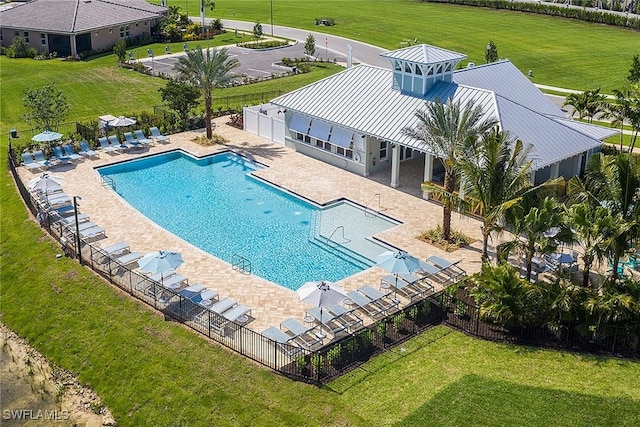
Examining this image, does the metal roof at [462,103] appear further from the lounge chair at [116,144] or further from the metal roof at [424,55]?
the lounge chair at [116,144]

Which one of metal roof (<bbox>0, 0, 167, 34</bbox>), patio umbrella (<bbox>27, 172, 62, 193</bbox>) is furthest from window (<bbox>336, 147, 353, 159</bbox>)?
metal roof (<bbox>0, 0, 167, 34</bbox>)

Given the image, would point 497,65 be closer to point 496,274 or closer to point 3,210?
point 496,274

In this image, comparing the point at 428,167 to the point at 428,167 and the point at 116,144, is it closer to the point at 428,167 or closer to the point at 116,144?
the point at 428,167

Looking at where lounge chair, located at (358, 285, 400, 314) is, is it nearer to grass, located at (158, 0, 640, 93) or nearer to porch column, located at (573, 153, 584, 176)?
porch column, located at (573, 153, 584, 176)

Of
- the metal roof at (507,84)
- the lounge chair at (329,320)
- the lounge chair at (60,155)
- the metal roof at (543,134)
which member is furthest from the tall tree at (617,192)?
the lounge chair at (60,155)

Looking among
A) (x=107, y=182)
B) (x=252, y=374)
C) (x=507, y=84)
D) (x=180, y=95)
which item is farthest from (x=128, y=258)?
(x=507, y=84)

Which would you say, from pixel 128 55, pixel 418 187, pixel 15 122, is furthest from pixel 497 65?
pixel 128 55
